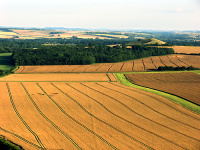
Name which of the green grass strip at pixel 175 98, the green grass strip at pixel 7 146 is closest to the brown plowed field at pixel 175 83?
the green grass strip at pixel 175 98

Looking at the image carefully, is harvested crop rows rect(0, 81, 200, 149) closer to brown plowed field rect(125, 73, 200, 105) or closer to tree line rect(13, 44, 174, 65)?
brown plowed field rect(125, 73, 200, 105)

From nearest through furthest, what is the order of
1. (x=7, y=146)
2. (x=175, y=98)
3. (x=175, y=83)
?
(x=7, y=146), (x=175, y=98), (x=175, y=83)

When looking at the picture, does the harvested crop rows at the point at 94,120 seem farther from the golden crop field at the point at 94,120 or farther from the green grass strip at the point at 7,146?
the green grass strip at the point at 7,146

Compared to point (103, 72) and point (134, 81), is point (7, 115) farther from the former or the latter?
point (103, 72)

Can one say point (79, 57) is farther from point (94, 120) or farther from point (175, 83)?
point (94, 120)

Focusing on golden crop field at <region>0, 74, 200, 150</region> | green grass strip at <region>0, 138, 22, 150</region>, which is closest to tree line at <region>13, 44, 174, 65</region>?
golden crop field at <region>0, 74, 200, 150</region>

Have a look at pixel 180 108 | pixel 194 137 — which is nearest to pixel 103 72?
pixel 180 108

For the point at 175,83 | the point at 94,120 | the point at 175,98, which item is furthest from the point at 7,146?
the point at 175,83
